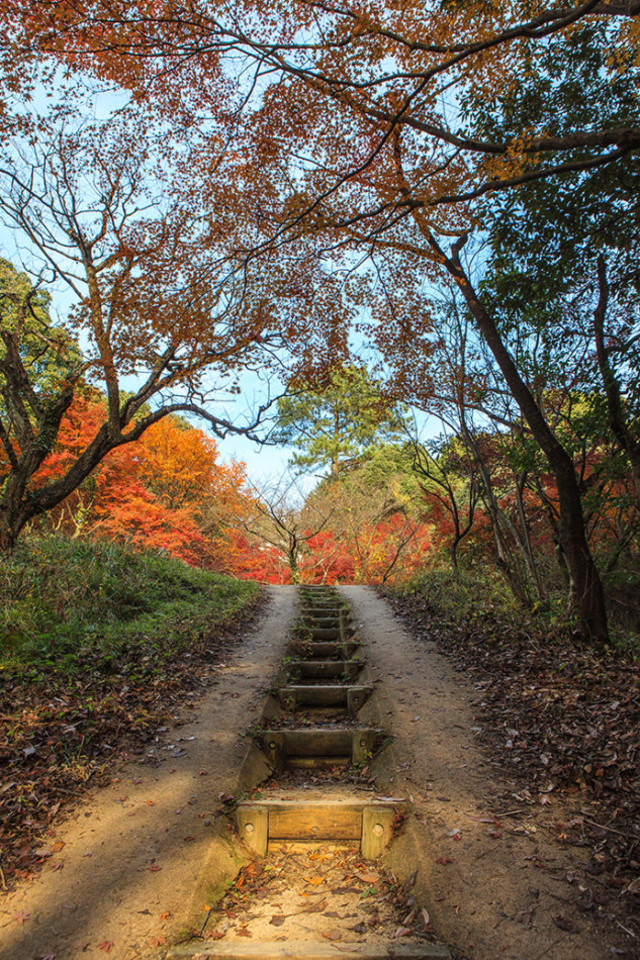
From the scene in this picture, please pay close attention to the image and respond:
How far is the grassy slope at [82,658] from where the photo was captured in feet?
11.0

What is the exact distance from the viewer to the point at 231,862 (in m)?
2.86

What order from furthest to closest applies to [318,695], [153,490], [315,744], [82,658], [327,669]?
1. [153,490]
2. [327,669]
3. [318,695]
4. [82,658]
5. [315,744]

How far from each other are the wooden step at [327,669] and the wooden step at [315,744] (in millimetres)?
1875

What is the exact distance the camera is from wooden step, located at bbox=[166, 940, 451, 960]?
2.11 metres

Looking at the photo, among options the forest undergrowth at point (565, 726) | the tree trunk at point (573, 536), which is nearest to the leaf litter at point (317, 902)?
the forest undergrowth at point (565, 726)

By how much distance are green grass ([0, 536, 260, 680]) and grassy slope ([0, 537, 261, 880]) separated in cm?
2

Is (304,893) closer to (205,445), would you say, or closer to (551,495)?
(551,495)

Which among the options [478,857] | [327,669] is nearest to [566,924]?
[478,857]

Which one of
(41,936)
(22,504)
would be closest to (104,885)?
(41,936)

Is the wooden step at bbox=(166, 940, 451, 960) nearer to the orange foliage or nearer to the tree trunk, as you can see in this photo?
the tree trunk

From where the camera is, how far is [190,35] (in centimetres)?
489

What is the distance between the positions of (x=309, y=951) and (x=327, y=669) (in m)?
4.11

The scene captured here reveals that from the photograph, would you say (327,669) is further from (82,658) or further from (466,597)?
(466,597)

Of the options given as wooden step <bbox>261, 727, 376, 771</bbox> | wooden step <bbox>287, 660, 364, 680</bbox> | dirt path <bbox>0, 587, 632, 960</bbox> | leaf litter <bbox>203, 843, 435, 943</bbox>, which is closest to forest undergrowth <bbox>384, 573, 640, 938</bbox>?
dirt path <bbox>0, 587, 632, 960</bbox>
